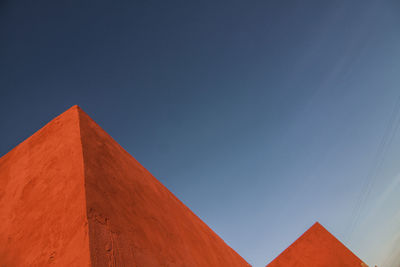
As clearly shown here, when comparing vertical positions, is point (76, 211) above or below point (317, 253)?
above

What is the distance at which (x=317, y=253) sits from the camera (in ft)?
23.6

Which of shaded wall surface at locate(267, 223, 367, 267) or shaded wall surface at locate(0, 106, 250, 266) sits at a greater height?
shaded wall surface at locate(0, 106, 250, 266)

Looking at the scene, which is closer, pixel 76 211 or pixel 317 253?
pixel 76 211

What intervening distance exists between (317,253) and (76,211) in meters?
8.14

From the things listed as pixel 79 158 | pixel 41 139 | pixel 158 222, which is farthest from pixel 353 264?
pixel 41 139

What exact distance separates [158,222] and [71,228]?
1304 mm

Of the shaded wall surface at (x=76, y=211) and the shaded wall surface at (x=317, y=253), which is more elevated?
the shaded wall surface at (x=76, y=211)

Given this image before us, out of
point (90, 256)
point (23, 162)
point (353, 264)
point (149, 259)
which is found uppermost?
point (23, 162)

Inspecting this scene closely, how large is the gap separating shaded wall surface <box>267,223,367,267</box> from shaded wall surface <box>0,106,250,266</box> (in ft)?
18.2

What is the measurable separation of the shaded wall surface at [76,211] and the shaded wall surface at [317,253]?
18.2 feet

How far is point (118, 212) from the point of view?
80.1 inches

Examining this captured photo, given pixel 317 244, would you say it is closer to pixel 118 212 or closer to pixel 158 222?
pixel 158 222

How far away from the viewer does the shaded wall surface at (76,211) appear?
1609mm

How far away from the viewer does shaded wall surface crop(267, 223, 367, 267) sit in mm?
6812
